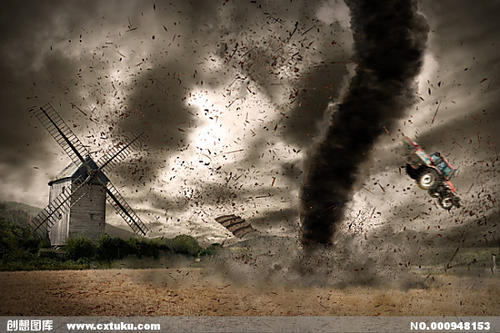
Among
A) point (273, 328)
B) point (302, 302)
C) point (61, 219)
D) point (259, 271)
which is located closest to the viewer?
point (273, 328)

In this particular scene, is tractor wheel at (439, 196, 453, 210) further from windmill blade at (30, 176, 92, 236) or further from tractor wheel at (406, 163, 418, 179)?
windmill blade at (30, 176, 92, 236)

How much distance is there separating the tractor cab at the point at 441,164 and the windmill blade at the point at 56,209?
35514mm

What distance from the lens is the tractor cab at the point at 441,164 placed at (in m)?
16.0

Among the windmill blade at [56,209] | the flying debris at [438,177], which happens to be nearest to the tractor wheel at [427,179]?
the flying debris at [438,177]

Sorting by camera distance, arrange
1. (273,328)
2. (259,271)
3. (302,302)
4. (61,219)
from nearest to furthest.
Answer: (273,328)
(302,302)
(259,271)
(61,219)

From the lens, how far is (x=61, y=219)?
129 feet

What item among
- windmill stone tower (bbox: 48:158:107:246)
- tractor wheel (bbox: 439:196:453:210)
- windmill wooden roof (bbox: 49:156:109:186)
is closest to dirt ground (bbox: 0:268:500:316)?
tractor wheel (bbox: 439:196:453:210)

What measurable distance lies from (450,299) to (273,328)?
8.53m

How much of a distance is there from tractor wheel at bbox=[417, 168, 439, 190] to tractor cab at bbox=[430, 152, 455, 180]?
0.91 feet

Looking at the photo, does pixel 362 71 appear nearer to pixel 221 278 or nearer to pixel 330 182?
pixel 330 182

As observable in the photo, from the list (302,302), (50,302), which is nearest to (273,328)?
(302,302)

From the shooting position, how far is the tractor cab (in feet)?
52.4

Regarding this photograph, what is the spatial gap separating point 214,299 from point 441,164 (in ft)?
35.7

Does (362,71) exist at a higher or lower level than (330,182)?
higher
